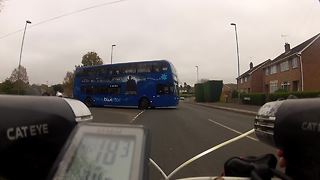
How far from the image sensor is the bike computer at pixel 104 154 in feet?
6.61

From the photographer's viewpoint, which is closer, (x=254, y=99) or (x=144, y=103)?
(x=144, y=103)

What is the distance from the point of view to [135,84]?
40500 millimetres

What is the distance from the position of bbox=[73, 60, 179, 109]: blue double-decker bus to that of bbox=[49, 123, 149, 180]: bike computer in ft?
121

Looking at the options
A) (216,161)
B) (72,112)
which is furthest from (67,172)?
(216,161)

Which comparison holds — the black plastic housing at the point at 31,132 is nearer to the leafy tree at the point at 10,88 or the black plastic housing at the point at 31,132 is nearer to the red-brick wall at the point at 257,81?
the leafy tree at the point at 10,88

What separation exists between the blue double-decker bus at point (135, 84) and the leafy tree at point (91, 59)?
48010mm

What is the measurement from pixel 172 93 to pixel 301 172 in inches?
1485

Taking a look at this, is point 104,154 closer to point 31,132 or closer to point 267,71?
point 31,132

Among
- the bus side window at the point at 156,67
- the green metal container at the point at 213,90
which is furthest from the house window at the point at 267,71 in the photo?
the bus side window at the point at 156,67

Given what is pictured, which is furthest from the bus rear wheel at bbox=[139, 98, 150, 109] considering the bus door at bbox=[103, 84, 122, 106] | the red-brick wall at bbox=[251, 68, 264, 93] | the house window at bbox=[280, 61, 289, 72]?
the red-brick wall at bbox=[251, 68, 264, 93]

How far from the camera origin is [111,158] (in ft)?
6.88

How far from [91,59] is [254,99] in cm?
3992

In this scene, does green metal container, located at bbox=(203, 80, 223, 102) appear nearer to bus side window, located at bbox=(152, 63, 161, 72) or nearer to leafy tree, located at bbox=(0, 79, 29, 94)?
bus side window, located at bbox=(152, 63, 161, 72)

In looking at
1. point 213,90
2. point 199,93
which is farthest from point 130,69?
point 199,93
